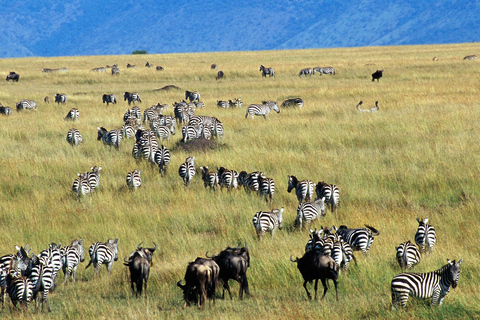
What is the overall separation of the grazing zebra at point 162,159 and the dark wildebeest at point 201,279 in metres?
10.1

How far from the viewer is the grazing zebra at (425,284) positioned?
312 inches

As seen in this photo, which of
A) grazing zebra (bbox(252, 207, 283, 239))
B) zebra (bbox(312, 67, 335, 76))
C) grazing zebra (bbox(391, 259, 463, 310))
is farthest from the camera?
zebra (bbox(312, 67, 335, 76))

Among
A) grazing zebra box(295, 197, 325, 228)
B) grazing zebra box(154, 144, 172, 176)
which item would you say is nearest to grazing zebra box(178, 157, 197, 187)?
grazing zebra box(154, 144, 172, 176)

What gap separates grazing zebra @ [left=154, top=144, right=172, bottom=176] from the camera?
60.6 feet

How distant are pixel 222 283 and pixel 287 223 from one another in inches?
144

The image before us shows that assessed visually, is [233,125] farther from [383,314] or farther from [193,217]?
[383,314]

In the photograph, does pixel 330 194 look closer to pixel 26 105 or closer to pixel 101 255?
pixel 101 255

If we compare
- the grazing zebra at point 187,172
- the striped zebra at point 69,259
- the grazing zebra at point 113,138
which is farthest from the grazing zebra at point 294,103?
the striped zebra at point 69,259

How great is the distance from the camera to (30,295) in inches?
326

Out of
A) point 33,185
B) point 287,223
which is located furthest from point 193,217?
point 33,185

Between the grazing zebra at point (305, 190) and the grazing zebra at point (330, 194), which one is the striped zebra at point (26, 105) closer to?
the grazing zebra at point (305, 190)

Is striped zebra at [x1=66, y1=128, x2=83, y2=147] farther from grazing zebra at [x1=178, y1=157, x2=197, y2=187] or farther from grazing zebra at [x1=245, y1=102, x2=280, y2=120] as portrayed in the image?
grazing zebra at [x1=245, y1=102, x2=280, y2=120]

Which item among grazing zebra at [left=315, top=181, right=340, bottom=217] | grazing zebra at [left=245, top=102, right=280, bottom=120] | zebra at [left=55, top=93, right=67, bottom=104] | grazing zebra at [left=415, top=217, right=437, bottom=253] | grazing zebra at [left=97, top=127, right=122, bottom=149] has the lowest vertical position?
grazing zebra at [left=415, top=217, right=437, bottom=253]

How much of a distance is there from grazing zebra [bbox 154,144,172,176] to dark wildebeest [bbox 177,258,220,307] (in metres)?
10.1
